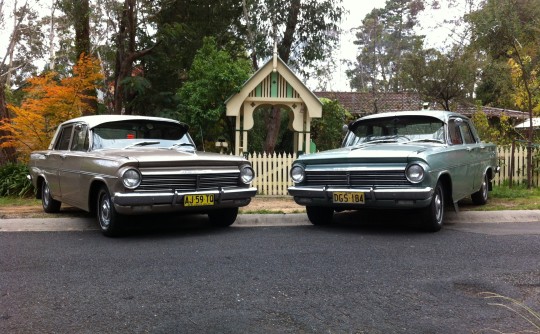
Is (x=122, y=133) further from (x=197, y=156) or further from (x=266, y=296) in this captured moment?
(x=266, y=296)

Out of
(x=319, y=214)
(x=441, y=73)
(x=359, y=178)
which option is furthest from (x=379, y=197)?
(x=441, y=73)

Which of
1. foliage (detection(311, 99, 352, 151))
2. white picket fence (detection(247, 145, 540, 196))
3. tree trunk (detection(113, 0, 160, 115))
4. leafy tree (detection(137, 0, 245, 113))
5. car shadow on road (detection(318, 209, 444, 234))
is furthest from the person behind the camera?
foliage (detection(311, 99, 352, 151))

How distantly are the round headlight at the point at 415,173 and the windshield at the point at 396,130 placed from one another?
1333mm

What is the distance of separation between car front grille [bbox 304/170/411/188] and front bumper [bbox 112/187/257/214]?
1214 millimetres

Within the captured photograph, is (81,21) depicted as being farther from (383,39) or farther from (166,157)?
(383,39)

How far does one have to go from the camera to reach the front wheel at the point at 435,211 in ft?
21.3

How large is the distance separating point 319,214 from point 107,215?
306cm

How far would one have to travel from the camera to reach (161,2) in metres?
16.6

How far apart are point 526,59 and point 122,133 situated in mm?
9333

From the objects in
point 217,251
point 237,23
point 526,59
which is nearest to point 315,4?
point 237,23

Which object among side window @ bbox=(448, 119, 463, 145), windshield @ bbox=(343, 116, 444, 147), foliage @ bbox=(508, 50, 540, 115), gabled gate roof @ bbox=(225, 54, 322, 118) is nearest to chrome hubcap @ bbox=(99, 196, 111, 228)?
windshield @ bbox=(343, 116, 444, 147)

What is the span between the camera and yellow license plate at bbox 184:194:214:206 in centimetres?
627

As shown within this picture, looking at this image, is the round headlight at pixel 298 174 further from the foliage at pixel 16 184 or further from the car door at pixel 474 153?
the foliage at pixel 16 184

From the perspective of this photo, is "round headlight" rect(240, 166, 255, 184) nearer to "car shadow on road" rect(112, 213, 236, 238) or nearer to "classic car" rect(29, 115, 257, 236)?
"classic car" rect(29, 115, 257, 236)
